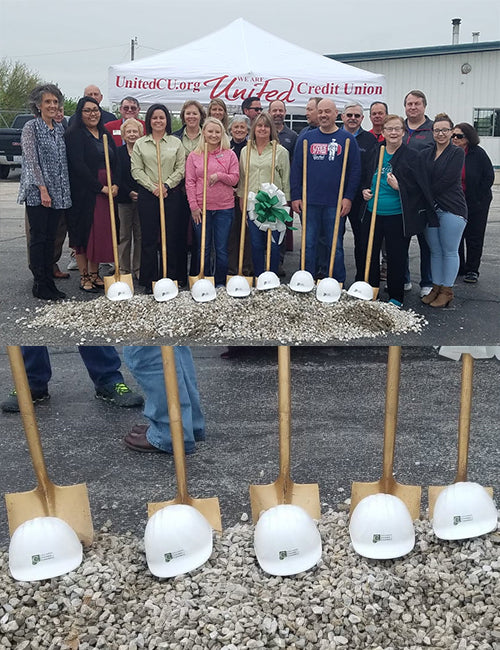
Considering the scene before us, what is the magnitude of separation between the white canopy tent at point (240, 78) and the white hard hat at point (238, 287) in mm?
3361

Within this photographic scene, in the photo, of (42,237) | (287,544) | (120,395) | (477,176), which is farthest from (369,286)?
(287,544)

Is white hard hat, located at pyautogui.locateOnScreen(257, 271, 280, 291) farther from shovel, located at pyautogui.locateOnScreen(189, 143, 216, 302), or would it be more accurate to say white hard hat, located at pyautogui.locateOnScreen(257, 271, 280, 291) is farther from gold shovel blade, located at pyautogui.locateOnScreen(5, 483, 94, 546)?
gold shovel blade, located at pyautogui.locateOnScreen(5, 483, 94, 546)

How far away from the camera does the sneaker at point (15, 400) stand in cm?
423

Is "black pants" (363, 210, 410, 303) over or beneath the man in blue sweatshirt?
beneath

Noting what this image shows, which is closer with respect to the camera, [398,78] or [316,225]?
[316,225]

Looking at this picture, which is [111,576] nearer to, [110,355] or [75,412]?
[75,412]

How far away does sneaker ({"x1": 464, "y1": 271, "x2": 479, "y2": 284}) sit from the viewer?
23.5 feet

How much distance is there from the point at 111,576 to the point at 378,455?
1595 mm

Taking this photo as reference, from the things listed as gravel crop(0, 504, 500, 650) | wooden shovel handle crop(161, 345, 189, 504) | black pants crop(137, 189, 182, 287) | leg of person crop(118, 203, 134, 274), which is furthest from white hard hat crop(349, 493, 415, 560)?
leg of person crop(118, 203, 134, 274)

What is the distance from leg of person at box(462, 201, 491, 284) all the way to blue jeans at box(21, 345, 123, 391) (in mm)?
4060

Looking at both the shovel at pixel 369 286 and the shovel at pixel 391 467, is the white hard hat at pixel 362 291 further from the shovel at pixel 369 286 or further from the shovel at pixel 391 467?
the shovel at pixel 391 467

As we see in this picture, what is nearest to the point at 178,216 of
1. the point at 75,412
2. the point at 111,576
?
the point at 75,412

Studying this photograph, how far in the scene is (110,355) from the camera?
15.0 feet

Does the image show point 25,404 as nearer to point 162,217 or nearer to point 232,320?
point 232,320
